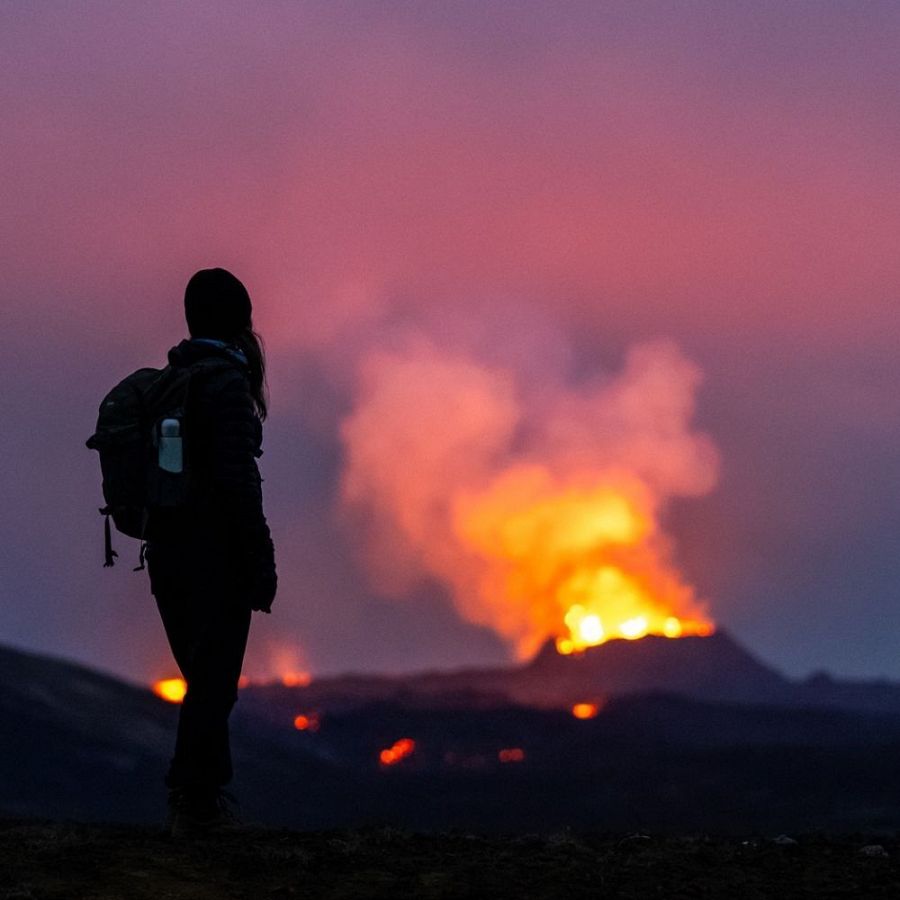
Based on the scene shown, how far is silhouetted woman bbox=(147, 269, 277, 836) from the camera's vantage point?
7562 millimetres

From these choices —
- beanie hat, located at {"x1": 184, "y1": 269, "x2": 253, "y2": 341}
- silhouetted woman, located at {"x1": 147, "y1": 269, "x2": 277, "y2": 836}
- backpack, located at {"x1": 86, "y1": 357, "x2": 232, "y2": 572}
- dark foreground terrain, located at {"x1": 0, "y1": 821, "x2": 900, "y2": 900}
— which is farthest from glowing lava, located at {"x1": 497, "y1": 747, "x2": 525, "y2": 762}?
backpack, located at {"x1": 86, "y1": 357, "x2": 232, "y2": 572}

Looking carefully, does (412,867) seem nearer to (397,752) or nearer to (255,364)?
(255,364)

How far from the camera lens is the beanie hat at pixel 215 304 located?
790 centimetres

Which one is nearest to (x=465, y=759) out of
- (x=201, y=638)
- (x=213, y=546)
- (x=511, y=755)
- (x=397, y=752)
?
(x=511, y=755)

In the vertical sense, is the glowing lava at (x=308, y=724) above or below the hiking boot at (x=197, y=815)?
above

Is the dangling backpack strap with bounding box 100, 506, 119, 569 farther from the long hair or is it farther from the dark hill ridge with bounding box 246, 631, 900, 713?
the dark hill ridge with bounding box 246, 631, 900, 713

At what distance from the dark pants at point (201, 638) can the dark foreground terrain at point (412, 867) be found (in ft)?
1.40

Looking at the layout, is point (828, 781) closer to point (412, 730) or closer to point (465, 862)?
point (412, 730)

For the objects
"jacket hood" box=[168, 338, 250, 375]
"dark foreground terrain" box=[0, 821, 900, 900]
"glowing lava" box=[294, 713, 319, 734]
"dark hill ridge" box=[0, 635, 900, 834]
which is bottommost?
"dark foreground terrain" box=[0, 821, 900, 900]

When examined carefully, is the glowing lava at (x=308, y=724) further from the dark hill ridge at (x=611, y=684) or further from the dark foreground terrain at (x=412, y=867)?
the dark foreground terrain at (x=412, y=867)

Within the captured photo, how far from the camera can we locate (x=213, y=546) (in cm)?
770

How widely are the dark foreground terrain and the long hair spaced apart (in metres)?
2.07

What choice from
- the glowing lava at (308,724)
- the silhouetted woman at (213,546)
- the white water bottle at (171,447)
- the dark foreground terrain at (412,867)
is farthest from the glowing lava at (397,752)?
the white water bottle at (171,447)

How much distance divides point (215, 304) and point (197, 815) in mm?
2450
